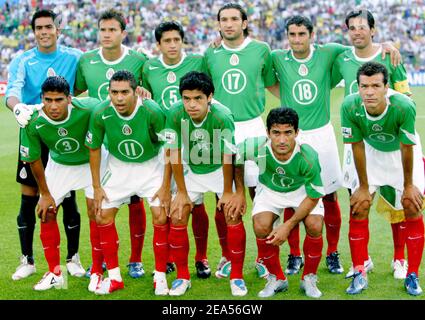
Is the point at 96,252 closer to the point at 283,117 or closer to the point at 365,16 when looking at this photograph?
the point at 283,117

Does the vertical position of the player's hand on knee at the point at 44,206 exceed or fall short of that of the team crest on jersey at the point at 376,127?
it falls short

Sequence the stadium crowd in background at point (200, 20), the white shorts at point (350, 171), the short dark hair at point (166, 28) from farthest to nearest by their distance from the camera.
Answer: the stadium crowd in background at point (200, 20) → the short dark hair at point (166, 28) → the white shorts at point (350, 171)

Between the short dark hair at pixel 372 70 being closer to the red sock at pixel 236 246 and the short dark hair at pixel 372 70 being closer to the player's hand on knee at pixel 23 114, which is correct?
the red sock at pixel 236 246

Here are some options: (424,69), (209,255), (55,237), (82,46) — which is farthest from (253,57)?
(82,46)

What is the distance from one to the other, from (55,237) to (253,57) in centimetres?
212

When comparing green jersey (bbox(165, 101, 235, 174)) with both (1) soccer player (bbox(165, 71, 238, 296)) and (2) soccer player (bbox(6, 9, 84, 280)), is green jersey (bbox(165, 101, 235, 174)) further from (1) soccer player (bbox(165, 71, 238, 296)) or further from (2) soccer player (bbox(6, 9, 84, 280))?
(2) soccer player (bbox(6, 9, 84, 280))

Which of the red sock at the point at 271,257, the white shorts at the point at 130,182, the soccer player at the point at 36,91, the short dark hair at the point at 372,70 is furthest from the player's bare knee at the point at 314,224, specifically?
the soccer player at the point at 36,91

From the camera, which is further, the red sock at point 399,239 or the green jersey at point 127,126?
the red sock at point 399,239

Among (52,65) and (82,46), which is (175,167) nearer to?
(52,65)

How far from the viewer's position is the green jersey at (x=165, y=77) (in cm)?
530

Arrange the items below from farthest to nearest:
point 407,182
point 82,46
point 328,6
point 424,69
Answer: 1. point 328,6
2. point 82,46
3. point 424,69
4. point 407,182

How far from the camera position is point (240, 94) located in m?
5.34

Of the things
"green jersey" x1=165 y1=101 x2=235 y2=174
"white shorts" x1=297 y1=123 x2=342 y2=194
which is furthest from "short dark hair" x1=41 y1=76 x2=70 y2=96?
"white shorts" x1=297 y1=123 x2=342 y2=194

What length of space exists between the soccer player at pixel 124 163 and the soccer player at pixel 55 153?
0.58ft
